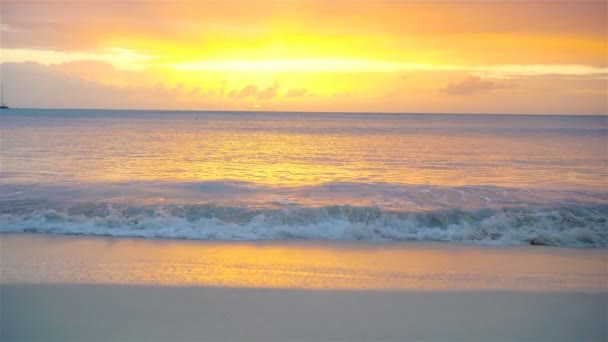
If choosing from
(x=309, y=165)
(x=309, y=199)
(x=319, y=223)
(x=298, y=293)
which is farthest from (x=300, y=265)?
(x=309, y=165)

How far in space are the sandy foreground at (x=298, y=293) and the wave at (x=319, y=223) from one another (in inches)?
29.0

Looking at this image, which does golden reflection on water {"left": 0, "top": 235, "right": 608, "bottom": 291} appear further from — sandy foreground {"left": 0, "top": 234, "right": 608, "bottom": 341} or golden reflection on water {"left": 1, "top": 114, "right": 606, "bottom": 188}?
golden reflection on water {"left": 1, "top": 114, "right": 606, "bottom": 188}

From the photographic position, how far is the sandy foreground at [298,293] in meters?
4.75

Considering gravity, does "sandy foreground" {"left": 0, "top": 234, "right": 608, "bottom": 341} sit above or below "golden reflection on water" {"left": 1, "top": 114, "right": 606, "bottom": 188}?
below

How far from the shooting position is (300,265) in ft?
21.9

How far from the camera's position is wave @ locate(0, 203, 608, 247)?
8.47 meters

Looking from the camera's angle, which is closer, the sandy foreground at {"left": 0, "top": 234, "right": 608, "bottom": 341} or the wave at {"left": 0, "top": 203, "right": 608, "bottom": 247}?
the sandy foreground at {"left": 0, "top": 234, "right": 608, "bottom": 341}

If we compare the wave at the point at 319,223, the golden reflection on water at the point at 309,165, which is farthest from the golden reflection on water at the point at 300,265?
the golden reflection on water at the point at 309,165

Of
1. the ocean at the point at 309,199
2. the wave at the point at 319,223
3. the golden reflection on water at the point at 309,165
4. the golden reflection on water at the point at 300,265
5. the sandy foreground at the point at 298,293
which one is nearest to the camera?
the sandy foreground at the point at 298,293

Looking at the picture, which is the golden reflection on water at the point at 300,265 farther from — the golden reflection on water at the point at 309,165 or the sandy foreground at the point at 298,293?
the golden reflection on water at the point at 309,165

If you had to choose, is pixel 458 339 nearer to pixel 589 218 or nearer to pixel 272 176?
pixel 589 218

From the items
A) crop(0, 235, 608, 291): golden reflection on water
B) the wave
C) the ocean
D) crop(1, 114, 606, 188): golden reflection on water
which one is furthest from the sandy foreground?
crop(1, 114, 606, 188): golden reflection on water

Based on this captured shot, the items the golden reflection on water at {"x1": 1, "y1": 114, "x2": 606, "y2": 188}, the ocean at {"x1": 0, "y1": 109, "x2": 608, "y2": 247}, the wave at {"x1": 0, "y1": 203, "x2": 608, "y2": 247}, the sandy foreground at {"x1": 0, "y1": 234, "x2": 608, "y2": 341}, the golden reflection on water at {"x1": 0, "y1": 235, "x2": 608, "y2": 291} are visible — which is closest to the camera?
the sandy foreground at {"x1": 0, "y1": 234, "x2": 608, "y2": 341}

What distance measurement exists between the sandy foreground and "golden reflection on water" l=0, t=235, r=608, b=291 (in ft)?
0.08
